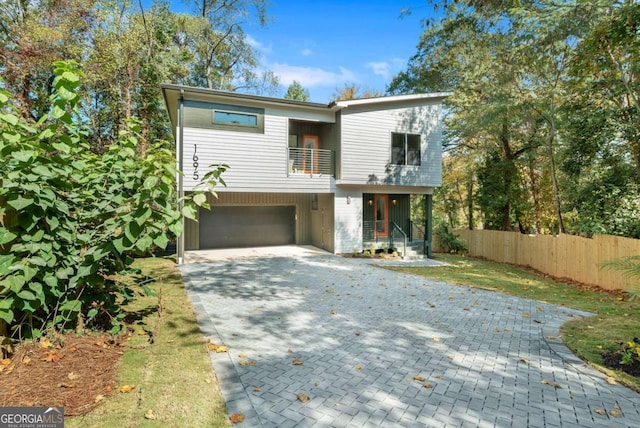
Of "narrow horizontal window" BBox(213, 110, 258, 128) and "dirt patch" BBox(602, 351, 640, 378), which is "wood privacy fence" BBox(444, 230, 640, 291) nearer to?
"dirt patch" BBox(602, 351, 640, 378)

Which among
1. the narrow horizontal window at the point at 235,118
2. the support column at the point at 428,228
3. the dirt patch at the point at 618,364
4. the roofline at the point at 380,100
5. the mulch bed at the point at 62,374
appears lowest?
the dirt patch at the point at 618,364

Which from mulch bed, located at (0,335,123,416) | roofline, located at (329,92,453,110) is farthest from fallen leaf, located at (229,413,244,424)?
roofline, located at (329,92,453,110)

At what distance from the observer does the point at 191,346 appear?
4.36 m

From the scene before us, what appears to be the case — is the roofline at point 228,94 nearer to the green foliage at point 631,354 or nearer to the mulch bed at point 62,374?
the mulch bed at point 62,374

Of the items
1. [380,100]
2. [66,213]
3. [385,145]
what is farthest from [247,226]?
[66,213]

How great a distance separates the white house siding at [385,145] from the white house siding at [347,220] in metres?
0.67

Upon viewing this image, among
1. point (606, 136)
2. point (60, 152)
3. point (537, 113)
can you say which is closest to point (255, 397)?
point (60, 152)

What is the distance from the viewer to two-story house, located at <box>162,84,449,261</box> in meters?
11.3

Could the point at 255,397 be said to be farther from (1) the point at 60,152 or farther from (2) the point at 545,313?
(2) the point at 545,313

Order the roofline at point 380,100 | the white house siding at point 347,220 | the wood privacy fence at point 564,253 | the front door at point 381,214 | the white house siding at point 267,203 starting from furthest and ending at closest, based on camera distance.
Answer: the front door at point 381,214
the white house siding at point 267,203
the white house siding at point 347,220
the roofline at point 380,100
the wood privacy fence at point 564,253

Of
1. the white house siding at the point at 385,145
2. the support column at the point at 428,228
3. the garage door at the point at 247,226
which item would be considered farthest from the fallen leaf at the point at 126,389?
the support column at the point at 428,228

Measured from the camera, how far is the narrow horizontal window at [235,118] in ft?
37.4

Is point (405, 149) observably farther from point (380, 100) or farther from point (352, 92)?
point (352, 92)

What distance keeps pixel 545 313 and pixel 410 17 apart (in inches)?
260
